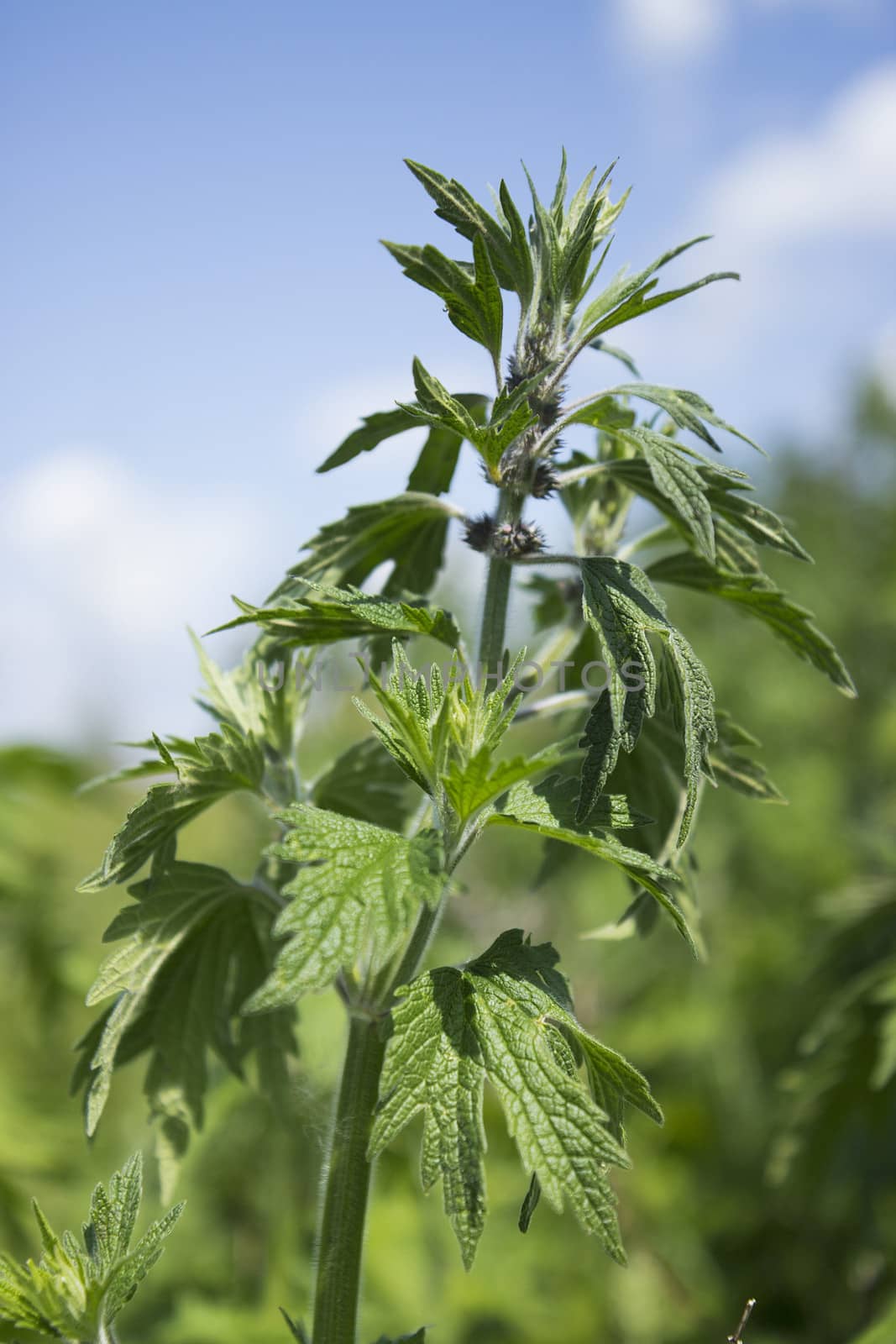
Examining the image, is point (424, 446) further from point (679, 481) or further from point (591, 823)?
point (591, 823)

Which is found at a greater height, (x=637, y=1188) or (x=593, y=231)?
(x=593, y=231)

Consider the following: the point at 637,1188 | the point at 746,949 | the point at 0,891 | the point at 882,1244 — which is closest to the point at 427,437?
the point at 0,891

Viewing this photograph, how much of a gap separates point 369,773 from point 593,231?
2.74 feet

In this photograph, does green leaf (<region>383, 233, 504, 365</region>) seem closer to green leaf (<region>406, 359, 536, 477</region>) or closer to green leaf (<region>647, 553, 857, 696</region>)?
green leaf (<region>406, 359, 536, 477</region>)

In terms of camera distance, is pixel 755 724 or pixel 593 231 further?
pixel 755 724

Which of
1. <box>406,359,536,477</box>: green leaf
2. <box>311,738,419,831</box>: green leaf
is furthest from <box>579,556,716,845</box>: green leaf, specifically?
<box>311,738,419,831</box>: green leaf

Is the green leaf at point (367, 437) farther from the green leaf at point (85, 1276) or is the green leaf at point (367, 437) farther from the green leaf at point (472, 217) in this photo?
the green leaf at point (85, 1276)

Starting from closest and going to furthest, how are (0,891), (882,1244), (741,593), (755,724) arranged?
(741,593)
(882,1244)
(0,891)
(755,724)

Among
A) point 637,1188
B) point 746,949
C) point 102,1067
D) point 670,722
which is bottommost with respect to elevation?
point 637,1188

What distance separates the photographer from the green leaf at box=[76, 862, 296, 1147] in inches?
57.7

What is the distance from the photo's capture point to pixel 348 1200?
133 centimetres

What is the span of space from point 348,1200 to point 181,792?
1.78 feet

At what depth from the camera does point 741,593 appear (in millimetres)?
1479

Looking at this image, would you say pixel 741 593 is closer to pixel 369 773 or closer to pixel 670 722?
pixel 670 722
